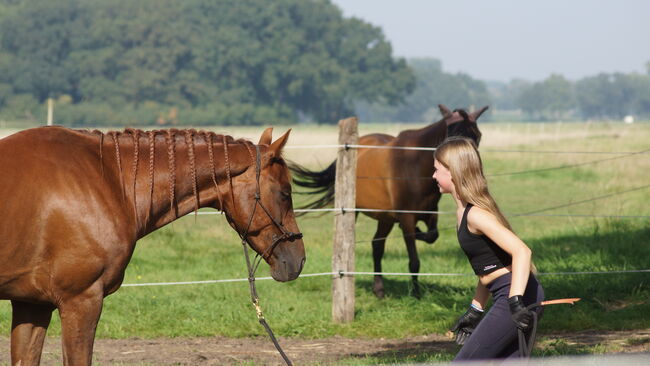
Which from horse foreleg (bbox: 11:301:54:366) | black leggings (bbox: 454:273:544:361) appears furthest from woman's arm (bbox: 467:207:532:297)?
horse foreleg (bbox: 11:301:54:366)

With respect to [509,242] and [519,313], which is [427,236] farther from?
[519,313]

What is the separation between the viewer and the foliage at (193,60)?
7194cm

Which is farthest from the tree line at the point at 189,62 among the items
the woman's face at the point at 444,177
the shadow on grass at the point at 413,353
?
the woman's face at the point at 444,177

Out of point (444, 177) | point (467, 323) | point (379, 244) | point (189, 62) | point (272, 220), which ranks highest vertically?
point (189, 62)

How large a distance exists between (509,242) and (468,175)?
40cm

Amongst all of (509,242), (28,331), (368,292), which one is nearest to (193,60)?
(368,292)

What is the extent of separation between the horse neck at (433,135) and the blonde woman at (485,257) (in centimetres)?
467

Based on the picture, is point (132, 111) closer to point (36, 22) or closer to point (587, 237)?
point (36, 22)

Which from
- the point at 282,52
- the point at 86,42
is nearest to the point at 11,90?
the point at 86,42

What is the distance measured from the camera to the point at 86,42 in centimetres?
7475

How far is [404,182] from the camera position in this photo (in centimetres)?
870

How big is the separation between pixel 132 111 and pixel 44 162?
2692 inches

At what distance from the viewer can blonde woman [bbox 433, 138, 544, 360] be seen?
11.6 ft

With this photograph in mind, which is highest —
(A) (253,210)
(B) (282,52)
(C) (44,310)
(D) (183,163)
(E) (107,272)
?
(B) (282,52)
